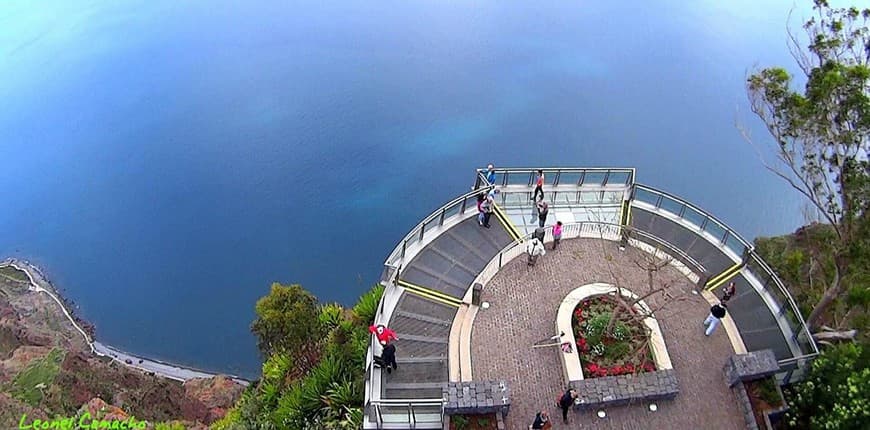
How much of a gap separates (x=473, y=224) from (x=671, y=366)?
26.3 feet

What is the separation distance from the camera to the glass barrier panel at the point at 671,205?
63.2 ft

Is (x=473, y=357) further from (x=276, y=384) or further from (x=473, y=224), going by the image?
(x=276, y=384)

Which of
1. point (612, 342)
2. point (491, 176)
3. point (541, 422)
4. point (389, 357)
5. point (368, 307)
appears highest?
point (491, 176)

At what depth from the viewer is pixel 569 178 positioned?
20.5 m

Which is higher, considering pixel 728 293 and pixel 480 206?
pixel 480 206

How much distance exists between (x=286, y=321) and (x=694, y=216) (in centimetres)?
1454

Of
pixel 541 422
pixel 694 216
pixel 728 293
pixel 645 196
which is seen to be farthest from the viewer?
pixel 645 196

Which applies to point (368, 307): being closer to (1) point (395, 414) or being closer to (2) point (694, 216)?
(1) point (395, 414)

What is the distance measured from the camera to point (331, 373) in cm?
1614

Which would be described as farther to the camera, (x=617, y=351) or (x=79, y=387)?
(x=79, y=387)

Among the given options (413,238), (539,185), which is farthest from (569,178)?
(413,238)

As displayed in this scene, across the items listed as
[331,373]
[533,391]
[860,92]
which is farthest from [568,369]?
[860,92]

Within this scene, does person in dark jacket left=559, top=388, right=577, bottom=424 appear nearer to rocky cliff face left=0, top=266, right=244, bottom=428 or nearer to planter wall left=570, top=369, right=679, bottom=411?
planter wall left=570, top=369, right=679, bottom=411

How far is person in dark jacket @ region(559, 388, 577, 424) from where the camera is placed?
1300 centimetres
